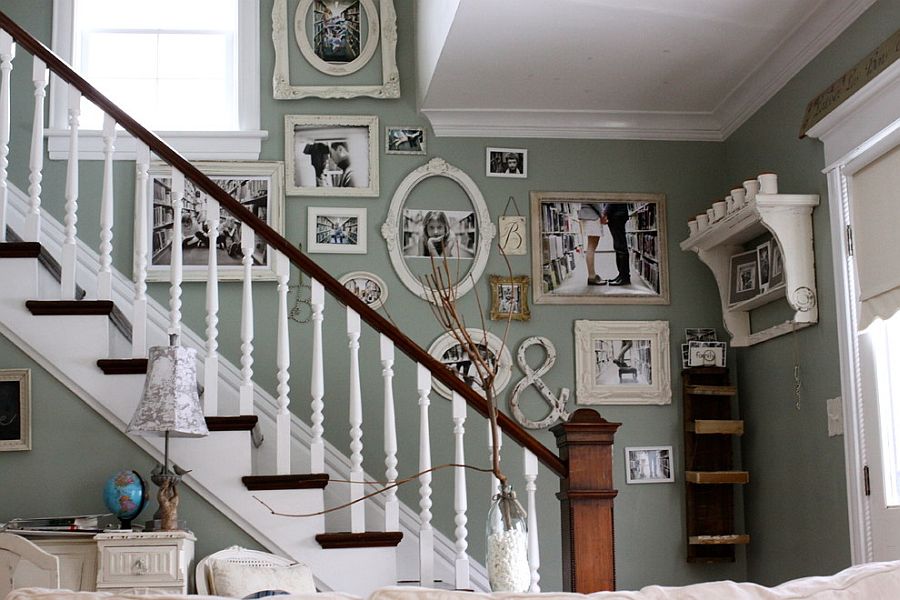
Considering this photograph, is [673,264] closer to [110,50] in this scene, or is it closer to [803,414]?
[803,414]

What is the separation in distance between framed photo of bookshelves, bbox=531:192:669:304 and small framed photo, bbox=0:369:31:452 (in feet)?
7.64

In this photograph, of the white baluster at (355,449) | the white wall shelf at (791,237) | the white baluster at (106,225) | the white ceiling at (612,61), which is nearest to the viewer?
the white baluster at (355,449)

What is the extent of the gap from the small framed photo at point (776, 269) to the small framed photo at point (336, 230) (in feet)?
6.01

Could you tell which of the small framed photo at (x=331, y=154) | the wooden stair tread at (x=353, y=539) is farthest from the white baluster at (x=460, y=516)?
the small framed photo at (x=331, y=154)

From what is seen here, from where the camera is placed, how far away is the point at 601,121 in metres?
5.46

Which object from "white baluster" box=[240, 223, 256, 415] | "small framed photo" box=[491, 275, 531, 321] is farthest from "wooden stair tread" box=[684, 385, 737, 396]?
"white baluster" box=[240, 223, 256, 415]

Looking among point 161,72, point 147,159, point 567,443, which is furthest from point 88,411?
point 161,72

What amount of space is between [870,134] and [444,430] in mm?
2280

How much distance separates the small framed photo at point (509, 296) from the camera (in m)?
5.30

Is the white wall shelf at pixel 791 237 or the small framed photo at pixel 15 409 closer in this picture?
the small framed photo at pixel 15 409

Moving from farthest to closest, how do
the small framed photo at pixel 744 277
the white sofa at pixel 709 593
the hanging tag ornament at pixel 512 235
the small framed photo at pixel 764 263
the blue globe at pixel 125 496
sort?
the hanging tag ornament at pixel 512 235 → the small framed photo at pixel 744 277 → the small framed photo at pixel 764 263 → the blue globe at pixel 125 496 → the white sofa at pixel 709 593

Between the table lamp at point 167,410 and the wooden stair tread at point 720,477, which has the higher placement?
the table lamp at point 167,410

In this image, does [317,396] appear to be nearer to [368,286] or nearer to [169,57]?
[368,286]

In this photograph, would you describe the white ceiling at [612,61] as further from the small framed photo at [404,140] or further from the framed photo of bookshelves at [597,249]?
the framed photo of bookshelves at [597,249]
